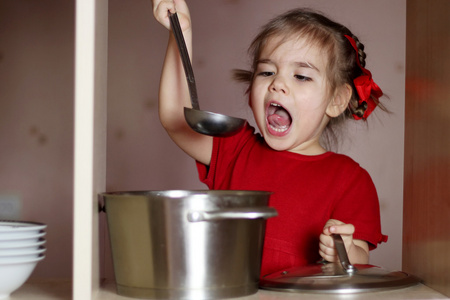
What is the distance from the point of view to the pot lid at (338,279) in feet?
2.42

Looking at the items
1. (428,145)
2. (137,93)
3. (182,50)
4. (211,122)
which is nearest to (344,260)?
(428,145)

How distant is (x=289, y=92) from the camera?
1.20 metres

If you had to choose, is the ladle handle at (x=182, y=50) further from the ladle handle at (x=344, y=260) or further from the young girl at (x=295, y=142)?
the ladle handle at (x=344, y=260)

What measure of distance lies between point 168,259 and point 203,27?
1381mm

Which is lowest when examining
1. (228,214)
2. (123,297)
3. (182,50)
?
(123,297)

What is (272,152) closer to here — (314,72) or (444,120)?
(314,72)

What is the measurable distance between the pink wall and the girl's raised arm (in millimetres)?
A: 659

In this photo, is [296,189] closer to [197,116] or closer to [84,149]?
[197,116]

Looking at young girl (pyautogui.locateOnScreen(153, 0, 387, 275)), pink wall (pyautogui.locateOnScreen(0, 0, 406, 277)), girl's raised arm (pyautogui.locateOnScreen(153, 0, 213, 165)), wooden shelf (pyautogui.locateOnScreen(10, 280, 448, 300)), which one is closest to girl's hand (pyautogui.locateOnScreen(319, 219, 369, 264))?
young girl (pyautogui.locateOnScreen(153, 0, 387, 275))

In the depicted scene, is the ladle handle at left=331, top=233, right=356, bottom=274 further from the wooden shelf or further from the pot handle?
the pot handle

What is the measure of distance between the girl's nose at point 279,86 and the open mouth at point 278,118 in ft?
0.11

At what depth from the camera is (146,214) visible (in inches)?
26.1

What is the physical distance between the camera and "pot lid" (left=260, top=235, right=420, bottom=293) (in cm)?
74

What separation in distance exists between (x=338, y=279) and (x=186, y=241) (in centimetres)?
22
